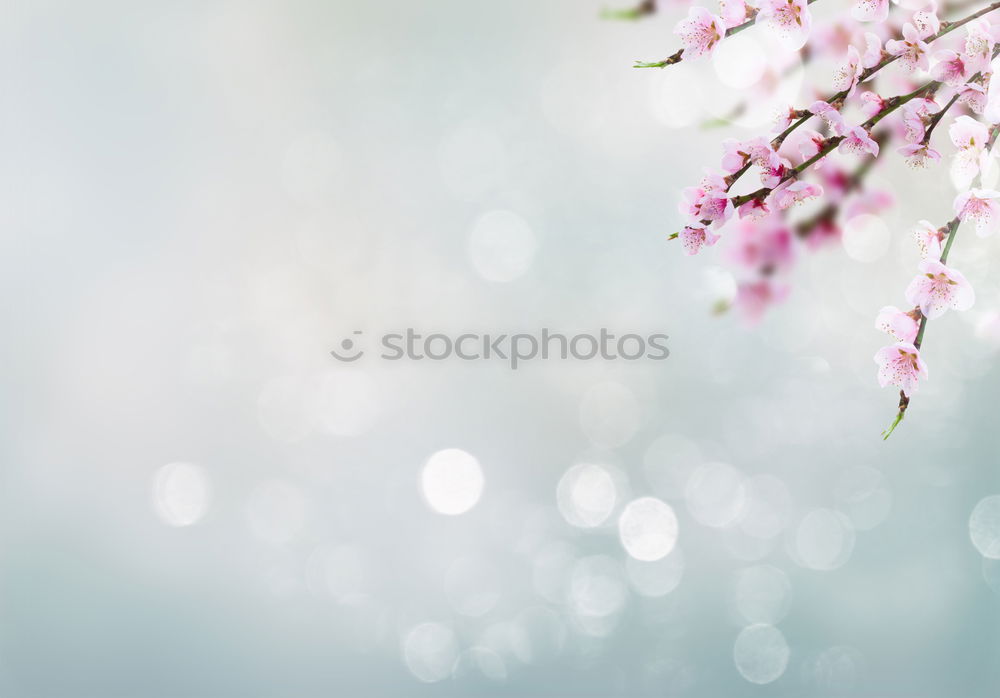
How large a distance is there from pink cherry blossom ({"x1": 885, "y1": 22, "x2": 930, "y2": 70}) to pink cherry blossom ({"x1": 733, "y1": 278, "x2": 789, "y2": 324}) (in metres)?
0.29

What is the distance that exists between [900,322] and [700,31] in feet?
0.85

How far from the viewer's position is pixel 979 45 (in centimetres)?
51

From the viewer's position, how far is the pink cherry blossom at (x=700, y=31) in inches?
21.7

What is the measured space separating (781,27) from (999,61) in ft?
0.46

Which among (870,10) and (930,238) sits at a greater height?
(870,10)

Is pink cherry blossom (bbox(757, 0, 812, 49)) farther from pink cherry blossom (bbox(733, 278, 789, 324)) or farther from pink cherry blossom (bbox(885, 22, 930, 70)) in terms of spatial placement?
pink cherry blossom (bbox(733, 278, 789, 324))

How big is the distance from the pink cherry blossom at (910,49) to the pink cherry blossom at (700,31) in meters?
0.12

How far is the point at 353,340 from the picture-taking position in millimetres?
1707

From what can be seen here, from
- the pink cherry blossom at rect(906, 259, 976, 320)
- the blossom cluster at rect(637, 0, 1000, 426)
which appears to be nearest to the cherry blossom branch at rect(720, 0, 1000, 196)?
the blossom cluster at rect(637, 0, 1000, 426)

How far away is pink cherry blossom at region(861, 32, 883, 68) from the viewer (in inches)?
20.9

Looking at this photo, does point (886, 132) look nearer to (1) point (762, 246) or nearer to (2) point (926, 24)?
(2) point (926, 24)

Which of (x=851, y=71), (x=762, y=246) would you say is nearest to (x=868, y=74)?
(x=851, y=71)

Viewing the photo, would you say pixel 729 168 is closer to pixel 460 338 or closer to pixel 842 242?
pixel 842 242

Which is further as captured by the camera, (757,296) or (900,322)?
(757,296)
